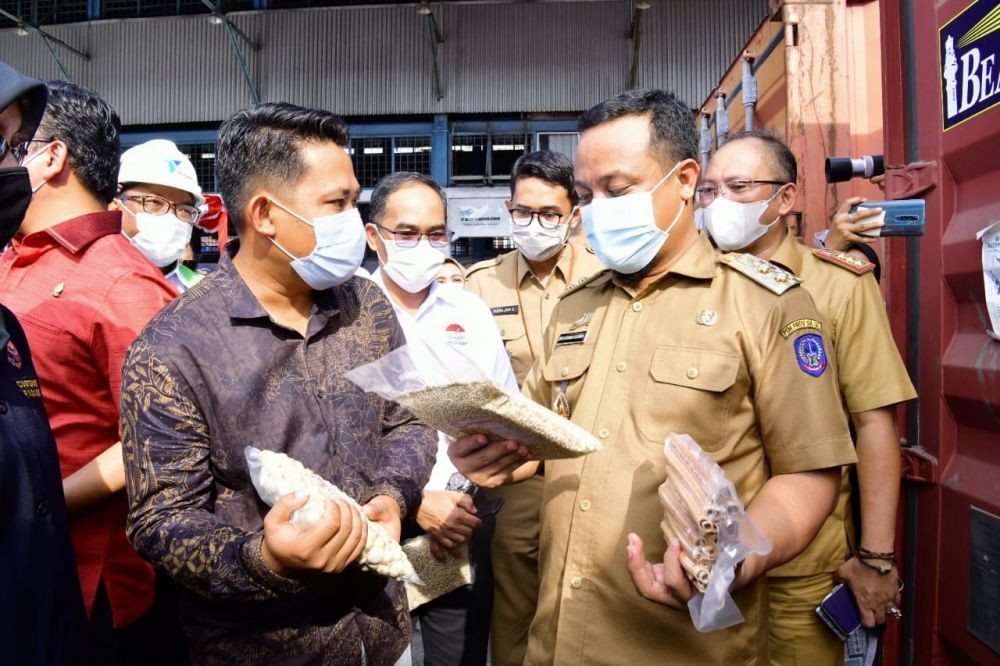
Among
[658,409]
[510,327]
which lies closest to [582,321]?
[658,409]

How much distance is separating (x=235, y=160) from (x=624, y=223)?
102cm

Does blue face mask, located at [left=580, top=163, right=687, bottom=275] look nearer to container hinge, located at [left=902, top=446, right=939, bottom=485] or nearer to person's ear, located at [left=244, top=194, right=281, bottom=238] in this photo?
person's ear, located at [left=244, top=194, right=281, bottom=238]

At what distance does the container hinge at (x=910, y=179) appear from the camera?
1879 mm

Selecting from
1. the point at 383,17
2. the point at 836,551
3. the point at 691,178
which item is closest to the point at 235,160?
the point at 691,178

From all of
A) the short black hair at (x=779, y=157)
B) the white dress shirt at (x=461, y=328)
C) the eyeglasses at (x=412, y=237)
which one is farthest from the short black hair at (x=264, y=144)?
the short black hair at (x=779, y=157)


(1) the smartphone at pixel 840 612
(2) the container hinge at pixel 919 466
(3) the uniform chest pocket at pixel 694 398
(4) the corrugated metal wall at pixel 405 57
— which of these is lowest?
(1) the smartphone at pixel 840 612

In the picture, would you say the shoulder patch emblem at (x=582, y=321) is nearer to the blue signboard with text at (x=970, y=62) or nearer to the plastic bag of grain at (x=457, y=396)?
the plastic bag of grain at (x=457, y=396)

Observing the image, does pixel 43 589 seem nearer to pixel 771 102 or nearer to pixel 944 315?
pixel 944 315

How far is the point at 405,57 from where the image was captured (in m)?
14.1

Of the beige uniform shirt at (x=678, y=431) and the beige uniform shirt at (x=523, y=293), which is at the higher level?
the beige uniform shirt at (x=523, y=293)

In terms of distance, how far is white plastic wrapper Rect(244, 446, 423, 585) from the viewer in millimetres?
1265

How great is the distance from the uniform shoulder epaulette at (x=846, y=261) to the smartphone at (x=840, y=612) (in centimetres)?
99

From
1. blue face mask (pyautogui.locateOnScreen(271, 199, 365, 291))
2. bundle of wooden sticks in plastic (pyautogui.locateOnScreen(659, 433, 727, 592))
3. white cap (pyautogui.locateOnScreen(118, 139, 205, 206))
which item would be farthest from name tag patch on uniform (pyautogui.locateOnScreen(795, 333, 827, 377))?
white cap (pyautogui.locateOnScreen(118, 139, 205, 206))

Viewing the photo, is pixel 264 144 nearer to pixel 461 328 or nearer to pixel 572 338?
pixel 572 338
